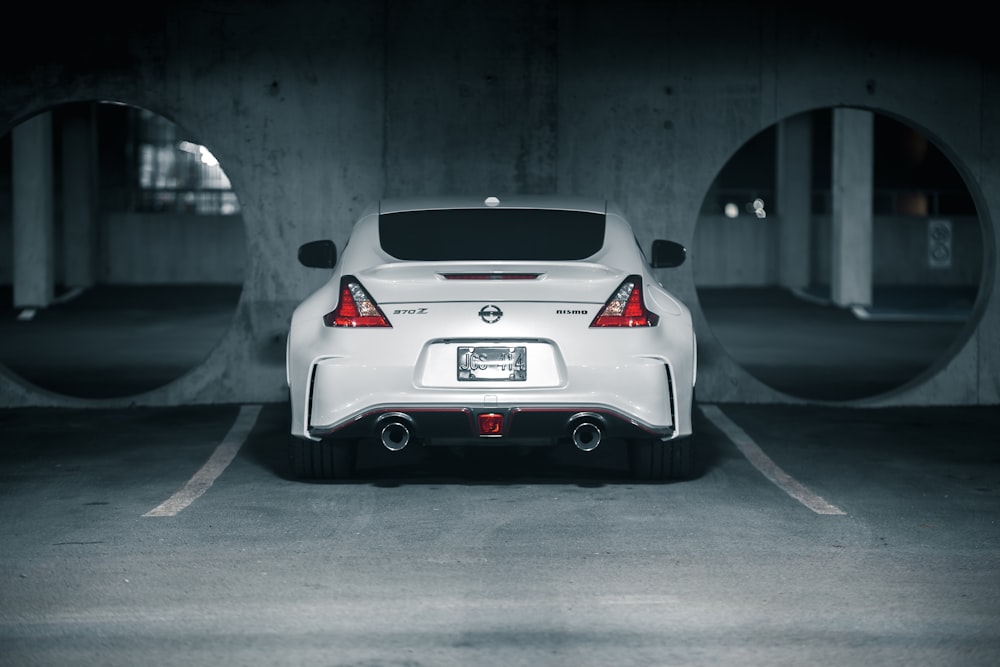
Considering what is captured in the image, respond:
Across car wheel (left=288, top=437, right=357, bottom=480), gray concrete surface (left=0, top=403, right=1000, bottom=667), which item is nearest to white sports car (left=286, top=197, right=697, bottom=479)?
car wheel (left=288, top=437, right=357, bottom=480)

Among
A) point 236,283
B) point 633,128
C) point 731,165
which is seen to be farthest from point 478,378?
point 731,165

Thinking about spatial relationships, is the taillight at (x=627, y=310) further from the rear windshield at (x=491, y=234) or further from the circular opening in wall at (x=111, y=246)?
the circular opening in wall at (x=111, y=246)

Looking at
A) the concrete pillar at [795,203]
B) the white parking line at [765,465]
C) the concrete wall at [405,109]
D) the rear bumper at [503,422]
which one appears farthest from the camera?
the concrete pillar at [795,203]

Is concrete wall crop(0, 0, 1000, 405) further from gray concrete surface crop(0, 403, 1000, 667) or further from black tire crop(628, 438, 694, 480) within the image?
black tire crop(628, 438, 694, 480)

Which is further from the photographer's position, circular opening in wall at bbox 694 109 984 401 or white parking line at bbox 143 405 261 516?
circular opening in wall at bbox 694 109 984 401

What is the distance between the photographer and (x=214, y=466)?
26.7 ft

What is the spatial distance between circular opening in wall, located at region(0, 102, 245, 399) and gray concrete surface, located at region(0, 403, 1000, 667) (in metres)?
7.74

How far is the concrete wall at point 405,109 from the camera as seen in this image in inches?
431

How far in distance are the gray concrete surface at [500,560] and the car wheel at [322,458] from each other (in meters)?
0.11

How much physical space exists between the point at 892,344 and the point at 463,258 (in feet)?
43.0

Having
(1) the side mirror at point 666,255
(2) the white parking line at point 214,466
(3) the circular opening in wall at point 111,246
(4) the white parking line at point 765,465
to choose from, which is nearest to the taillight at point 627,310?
(4) the white parking line at point 765,465

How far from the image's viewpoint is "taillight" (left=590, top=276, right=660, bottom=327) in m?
6.92

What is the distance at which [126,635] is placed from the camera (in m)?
4.55

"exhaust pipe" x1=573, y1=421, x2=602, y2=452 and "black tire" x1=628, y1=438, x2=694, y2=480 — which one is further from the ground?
"exhaust pipe" x1=573, y1=421, x2=602, y2=452
